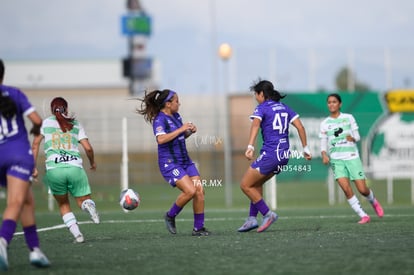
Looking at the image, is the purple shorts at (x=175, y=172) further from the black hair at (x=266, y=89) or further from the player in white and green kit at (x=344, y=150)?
the player in white and green kit at (x=344, y=150)

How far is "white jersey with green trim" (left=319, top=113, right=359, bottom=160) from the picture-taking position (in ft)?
49.8

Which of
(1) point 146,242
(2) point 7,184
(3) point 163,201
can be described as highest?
(2) point 7,184

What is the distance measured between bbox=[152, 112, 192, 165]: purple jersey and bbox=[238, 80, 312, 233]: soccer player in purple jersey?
1053 mm

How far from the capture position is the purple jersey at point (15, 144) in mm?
8820

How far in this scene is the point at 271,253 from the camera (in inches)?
385

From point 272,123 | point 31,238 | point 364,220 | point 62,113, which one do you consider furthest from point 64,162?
point 364,220

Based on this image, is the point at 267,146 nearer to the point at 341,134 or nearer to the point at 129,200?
the point at 129,200

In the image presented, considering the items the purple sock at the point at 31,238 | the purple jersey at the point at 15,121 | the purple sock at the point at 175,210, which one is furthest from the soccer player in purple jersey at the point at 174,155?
the purple jersey at the point at 15,121

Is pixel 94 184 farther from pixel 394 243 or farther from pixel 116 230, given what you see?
pixel 394 243

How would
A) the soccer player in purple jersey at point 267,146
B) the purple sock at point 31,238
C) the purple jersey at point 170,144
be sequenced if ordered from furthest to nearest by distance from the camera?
the soccer player in purple jersey at point 267,146, the purple jersey at point 170,144, the purple sock at point 31,238

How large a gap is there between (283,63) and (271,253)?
23.4 metres

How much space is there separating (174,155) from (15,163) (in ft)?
13.4

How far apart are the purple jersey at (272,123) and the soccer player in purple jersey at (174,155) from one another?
115 centimetres

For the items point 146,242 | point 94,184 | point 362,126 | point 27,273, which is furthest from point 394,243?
point 94,184
